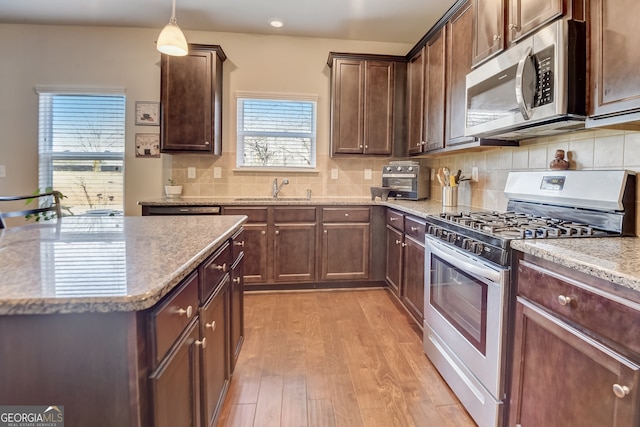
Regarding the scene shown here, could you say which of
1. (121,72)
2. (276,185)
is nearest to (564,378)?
(276,185)

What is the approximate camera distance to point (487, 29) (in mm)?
2002

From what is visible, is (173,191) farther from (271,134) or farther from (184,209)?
(271,134)

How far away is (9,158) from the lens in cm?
352

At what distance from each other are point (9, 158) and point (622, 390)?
4.87 metres

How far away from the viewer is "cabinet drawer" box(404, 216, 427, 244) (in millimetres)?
2420

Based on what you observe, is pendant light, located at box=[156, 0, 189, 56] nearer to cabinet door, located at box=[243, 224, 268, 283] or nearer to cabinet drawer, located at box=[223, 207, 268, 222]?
cabinet drawer, located at box=[223, 207, 268, 222]

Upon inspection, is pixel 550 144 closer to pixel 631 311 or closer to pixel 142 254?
pixel 631 311

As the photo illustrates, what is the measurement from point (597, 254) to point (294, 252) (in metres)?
2.50

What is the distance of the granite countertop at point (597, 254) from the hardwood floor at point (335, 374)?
35.9 inches

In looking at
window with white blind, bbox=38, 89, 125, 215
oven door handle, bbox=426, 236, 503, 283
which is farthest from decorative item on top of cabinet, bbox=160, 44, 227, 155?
oven door handle, bbox=426, 236, 503, 283

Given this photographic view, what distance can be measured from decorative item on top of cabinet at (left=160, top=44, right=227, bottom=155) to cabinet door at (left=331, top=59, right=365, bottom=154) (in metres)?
1.19

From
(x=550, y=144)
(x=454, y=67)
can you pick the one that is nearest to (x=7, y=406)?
(x=550, y=144)

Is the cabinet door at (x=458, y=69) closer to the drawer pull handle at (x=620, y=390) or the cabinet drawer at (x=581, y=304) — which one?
the cabinet drawer at (x=581, y=304)

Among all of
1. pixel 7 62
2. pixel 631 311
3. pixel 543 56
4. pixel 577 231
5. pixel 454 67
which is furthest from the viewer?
pixel 7 62
